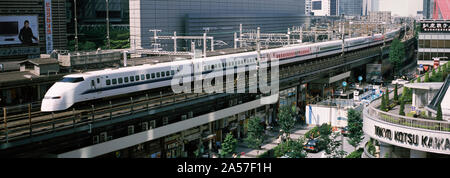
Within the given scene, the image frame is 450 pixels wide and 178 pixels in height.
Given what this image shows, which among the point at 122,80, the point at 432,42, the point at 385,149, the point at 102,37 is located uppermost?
the point at 102,37

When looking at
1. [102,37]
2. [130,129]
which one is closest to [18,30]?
[102,37]

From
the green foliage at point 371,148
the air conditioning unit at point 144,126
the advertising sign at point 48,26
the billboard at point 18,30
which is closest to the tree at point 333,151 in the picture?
the green foliage at point 371,148

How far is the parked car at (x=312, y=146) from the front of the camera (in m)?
34.0

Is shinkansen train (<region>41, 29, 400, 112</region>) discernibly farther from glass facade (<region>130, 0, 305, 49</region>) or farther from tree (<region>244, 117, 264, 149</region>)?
glass facade (<region>130, 0, 305, 49</region>)

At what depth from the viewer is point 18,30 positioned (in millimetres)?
→ 53344

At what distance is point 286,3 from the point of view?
120875mm

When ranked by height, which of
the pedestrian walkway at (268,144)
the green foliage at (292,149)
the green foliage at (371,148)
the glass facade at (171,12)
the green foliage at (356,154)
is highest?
the glass facade at (171,12)

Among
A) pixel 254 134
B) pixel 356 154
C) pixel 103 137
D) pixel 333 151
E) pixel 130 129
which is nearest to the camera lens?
pixel 103 137

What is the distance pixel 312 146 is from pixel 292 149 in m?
5.54

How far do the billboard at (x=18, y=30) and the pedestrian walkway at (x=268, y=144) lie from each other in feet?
103

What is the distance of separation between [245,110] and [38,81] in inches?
591

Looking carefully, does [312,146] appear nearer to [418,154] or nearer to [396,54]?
[418,154]

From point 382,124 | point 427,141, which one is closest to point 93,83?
point 382,124

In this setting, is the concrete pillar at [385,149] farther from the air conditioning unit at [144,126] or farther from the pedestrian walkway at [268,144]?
the air conditioning unit at [144,126]
